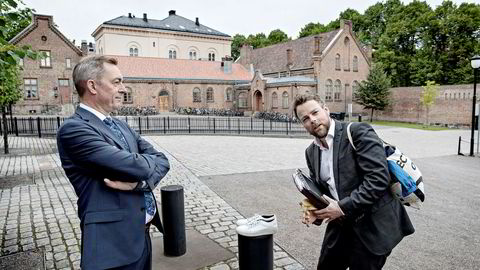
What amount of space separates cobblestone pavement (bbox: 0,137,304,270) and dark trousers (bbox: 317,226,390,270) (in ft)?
4.28

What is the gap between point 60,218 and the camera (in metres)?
5.97

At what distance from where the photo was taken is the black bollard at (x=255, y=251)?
3.06m

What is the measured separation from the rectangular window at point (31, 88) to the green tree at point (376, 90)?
3956 cm

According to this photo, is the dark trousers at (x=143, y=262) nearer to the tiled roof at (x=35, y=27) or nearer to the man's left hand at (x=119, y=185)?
the man's left hand at (x=119, y=185)

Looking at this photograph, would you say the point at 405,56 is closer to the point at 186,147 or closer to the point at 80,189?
the point at 186,147

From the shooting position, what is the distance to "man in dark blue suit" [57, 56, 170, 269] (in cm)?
210

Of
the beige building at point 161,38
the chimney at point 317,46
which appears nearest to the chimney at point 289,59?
the chimney at point 317,46

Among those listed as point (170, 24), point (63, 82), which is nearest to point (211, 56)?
point (170, 24)

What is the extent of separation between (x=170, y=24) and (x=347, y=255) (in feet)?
204

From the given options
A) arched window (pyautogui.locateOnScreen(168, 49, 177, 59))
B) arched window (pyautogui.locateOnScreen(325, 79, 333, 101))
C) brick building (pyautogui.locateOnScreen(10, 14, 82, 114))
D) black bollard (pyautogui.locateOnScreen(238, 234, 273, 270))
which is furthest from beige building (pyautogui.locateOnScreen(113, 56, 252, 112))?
black bollard (pyautogui.locateOnScreen(238, 234, 273, 270))

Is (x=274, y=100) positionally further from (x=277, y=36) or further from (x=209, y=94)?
(x=277, y=36)

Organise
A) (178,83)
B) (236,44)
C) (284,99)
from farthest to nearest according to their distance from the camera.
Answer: (236,44)
(178,83)
(284,99)

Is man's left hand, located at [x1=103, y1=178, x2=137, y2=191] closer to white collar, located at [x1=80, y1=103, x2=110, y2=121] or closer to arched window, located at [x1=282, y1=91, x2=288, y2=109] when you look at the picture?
white collar, located at [x1=80, y1=103, x2=110, y2=121]

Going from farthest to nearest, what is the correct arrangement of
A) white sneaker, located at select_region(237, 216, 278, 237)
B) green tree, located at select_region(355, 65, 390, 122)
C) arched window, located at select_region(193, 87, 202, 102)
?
arched window, located at select_region(193, 87, 202, 102)
green tree, located at select_region(355, 65, 390, 122)
white sneaker, located at select_region(237, 216, 278, 237)
